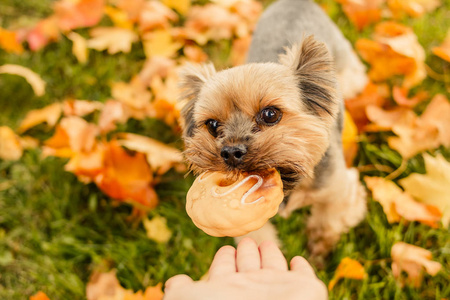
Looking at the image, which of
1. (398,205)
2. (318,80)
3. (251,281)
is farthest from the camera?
(398,205)

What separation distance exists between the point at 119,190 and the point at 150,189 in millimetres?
259

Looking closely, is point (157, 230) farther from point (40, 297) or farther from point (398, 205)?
Answer: point (398, 205)

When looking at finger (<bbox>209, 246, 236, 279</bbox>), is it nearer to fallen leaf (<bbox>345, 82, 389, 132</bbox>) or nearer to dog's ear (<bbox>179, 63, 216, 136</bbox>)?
dog's ear (<bbox>179, 63, 216, 136</bbox>)

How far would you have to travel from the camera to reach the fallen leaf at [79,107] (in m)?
3.88

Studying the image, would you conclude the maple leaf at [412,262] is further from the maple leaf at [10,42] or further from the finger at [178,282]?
the maple leaf at [10,42]

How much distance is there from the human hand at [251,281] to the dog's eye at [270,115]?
26.4 inches

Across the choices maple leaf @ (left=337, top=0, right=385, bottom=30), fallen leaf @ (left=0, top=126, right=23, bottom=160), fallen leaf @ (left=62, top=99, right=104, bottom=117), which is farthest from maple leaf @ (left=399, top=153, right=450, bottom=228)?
fallen leaf @ (left=0, top=126, right=23, bottom=160)

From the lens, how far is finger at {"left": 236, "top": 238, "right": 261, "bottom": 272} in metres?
1.88

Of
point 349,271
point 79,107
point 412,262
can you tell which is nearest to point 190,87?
point 349,271

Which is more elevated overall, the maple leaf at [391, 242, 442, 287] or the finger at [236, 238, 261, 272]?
the finger at [236, 238, 261, 272]

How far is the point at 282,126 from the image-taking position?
2.13 meters

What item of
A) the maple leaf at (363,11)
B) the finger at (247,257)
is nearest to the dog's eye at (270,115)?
the finger at (247,257)

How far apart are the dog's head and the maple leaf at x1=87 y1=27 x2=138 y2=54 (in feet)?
7.89

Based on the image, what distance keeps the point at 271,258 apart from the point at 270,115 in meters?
0.78
